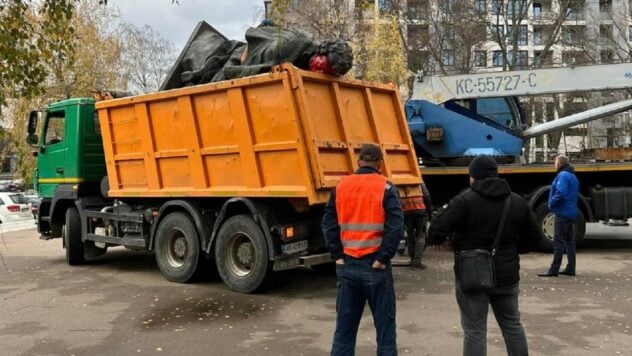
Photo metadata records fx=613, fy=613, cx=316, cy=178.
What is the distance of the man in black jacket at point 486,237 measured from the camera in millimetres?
4105

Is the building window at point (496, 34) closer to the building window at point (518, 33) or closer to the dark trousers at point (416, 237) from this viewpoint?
the building window at point (518, 33)

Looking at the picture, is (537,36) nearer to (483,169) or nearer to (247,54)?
(247,54)

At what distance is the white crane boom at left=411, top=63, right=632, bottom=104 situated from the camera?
38.9ft

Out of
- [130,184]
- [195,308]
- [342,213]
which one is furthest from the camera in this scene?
[130,184]

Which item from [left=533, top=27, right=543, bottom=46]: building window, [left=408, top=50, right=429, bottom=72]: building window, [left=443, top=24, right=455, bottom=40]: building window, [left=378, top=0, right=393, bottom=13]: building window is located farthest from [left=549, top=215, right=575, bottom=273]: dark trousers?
[left=533, top=27, right=543, bottom=46]: building window

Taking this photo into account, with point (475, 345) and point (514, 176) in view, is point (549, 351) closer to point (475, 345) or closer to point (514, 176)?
point (475, 345)

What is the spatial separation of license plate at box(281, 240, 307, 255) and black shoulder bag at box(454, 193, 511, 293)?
347cm

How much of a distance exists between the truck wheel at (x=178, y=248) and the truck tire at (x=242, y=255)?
60 cm

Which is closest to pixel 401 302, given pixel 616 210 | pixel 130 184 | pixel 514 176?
pixel 130 184

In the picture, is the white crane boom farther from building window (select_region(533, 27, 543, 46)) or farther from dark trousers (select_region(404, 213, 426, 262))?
building window (select_region(533, 27, 543, 46))

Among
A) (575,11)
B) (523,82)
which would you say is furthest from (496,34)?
(523,82)

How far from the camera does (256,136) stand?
747 centimetres

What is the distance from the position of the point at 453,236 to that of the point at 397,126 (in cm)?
464

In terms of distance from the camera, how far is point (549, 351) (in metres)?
5.20
